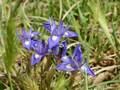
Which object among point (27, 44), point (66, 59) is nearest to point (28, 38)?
point (27, 44)

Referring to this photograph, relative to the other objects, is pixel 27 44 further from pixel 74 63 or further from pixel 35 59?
pixel 74 63

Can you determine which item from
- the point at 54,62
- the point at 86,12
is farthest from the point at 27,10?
the point at 54,62

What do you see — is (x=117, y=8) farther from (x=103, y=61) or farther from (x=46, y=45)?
(x=46, y=45)

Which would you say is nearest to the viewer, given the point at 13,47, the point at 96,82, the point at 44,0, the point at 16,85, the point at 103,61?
the point at 13,47

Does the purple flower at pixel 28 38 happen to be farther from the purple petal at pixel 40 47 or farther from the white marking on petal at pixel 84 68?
the white marking on petal at pixel 84 68

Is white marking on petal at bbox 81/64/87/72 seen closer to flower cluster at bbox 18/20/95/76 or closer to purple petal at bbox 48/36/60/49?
flower cluster at bbox 18/20/95/76

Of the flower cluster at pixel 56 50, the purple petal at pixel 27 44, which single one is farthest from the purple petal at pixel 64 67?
the purple petal at pixel 27 44
